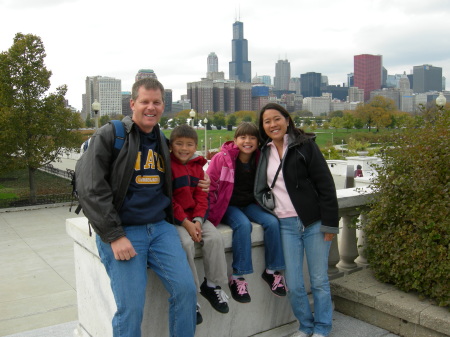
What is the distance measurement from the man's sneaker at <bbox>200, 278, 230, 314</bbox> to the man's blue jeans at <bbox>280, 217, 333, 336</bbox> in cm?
61

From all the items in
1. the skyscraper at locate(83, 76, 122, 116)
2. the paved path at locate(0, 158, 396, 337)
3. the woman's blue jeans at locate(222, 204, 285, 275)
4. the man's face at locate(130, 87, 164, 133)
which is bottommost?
the paved path at locate(0, 158, 396, 337)

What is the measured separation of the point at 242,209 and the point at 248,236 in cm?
39

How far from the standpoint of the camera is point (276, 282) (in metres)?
3.39

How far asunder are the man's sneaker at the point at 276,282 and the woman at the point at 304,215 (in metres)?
0.06

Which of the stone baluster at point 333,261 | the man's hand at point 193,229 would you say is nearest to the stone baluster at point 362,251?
the stone baluster at point 333,261

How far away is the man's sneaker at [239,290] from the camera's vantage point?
3.17 m

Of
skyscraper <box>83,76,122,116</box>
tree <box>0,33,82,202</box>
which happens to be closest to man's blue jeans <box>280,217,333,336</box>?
tree <box>0,33,82,202</box>

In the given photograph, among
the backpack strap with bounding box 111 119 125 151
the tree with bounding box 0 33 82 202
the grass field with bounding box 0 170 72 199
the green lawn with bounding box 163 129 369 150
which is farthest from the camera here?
the green lawn with bounding box 163 129 369 150

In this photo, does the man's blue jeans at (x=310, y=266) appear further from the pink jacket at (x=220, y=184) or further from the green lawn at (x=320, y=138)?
the green lawn at (x=320, y=138)

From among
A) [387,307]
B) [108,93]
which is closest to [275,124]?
[387,307]

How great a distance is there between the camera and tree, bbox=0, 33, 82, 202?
68.0 ft

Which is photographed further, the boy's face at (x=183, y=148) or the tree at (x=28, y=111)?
the tree at (x=28, y=111)

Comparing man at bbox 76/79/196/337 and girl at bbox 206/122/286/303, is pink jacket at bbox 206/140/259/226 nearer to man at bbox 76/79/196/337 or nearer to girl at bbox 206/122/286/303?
girl at bbox 206/122/286/303

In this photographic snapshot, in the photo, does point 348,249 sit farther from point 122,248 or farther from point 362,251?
point 122,248
